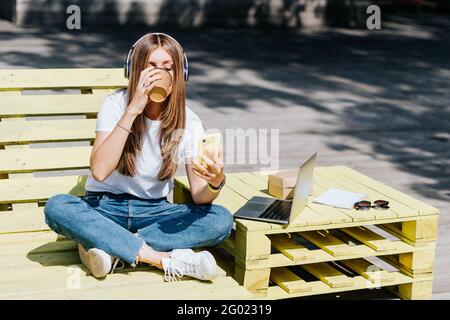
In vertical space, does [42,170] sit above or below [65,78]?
below

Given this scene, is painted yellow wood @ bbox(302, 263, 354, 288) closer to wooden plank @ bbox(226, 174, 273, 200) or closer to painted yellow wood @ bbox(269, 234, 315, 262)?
painted yellow wood @ bbox(269, 234, 315, 262)

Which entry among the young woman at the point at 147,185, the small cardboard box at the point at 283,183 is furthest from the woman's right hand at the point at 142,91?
the small cardboard box at the point at 283,183

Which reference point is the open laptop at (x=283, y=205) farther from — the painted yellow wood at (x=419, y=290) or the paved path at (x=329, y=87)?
the paved path at (x=329, y=87)

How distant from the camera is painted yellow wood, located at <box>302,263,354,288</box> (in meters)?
4.79

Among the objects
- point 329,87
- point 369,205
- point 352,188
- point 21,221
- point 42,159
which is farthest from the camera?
point 329,87

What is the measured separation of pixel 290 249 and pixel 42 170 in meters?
1.63

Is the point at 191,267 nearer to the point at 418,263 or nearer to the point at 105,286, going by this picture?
the point at 105,286

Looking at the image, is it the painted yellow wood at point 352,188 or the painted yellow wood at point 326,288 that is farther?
the painted yellow wood at point 352,188

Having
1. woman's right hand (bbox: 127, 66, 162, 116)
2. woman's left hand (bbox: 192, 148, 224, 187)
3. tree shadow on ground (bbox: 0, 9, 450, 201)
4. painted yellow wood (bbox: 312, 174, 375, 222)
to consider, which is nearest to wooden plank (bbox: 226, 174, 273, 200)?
painted yellow wood (bbox: 312, 174, 375, 222)

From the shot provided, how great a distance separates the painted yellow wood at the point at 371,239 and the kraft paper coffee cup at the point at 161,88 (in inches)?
53.5

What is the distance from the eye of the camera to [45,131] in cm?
553

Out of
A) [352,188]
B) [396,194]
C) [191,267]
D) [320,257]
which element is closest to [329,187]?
[352,188]

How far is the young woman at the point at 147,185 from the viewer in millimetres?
4363

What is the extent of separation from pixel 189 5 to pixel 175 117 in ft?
36.9
